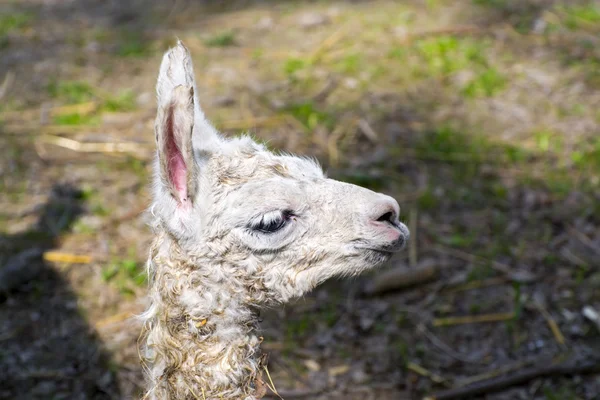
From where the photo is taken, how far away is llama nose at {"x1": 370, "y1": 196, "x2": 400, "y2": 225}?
7.32 ft

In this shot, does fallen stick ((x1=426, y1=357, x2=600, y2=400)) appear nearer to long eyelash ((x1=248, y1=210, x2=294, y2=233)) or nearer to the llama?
the llama

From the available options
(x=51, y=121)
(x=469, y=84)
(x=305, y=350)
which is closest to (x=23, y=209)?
(x=51, y=121)

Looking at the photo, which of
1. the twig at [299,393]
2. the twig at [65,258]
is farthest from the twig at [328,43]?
the twig at [299,393]

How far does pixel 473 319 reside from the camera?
3.98 metres

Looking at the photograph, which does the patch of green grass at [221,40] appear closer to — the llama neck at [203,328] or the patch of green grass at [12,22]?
the patch of green grass at [12,22]

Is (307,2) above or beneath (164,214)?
beneath

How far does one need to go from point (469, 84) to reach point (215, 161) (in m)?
4.16

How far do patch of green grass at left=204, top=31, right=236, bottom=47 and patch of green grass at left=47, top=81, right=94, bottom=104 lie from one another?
134 cm

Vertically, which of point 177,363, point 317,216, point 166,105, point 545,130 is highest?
point 166,105

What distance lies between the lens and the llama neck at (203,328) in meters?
2.21

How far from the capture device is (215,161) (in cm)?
230

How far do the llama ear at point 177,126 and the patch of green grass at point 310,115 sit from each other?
3218mm

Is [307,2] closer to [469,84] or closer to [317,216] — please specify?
[469,84]

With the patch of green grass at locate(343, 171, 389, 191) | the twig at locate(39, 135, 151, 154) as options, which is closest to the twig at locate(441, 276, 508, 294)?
the patch of green grass at locate(343, 171, 389, 191)
